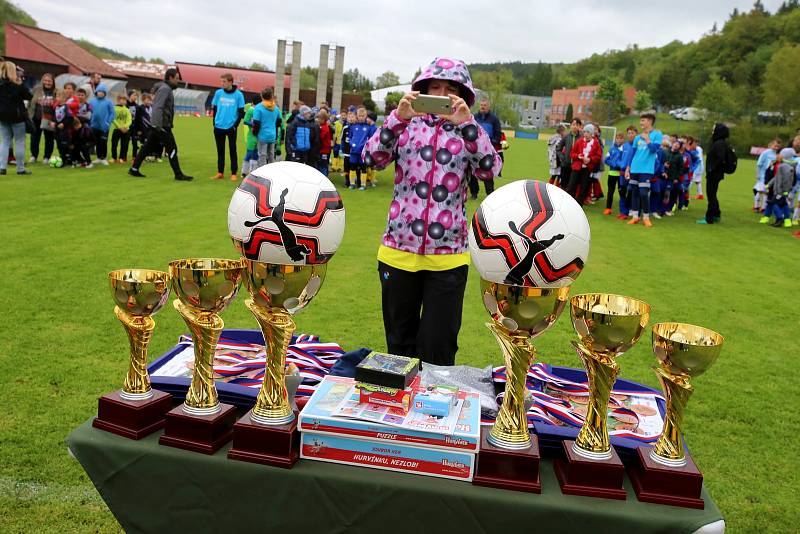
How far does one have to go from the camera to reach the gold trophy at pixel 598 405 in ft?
5.39

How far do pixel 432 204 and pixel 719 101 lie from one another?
235 feet

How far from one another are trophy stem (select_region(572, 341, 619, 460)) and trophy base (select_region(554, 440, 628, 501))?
37mm

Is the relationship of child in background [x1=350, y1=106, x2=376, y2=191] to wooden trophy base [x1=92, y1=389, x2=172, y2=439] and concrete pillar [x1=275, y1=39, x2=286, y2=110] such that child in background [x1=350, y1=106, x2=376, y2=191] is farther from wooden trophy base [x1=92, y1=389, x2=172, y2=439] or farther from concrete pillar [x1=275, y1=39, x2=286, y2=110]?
concrete pillar [x1=275, y1=39, x2=286, y2=110]

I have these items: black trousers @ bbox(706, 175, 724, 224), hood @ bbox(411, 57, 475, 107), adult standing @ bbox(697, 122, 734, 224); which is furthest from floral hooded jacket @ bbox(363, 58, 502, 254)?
black trousers @ bbox(706, 175, 724, 224)

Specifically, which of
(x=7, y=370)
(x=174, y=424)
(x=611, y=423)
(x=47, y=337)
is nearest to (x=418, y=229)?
(x=611, y=423)

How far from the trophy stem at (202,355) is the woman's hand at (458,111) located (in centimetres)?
128

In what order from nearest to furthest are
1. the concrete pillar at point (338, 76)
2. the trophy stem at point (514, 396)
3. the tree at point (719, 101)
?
the trophy stem at point (514, 396)
the tree at point (719, 101)
the concrete pillar at point (338, 76)

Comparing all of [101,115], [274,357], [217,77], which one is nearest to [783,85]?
[217,77]

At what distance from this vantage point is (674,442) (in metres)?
1.69

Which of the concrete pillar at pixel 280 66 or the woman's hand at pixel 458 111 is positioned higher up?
the concrete pillar at pixel 280 66

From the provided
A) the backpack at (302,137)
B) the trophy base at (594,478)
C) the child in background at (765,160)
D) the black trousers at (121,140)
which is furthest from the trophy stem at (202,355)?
the child in background at (765,160)

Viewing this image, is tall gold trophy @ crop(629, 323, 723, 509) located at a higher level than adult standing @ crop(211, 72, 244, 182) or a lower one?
lower

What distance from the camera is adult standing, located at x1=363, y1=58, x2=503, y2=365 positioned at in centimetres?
271

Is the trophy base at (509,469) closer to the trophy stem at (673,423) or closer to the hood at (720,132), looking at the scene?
the trophy stem at (673,423)
